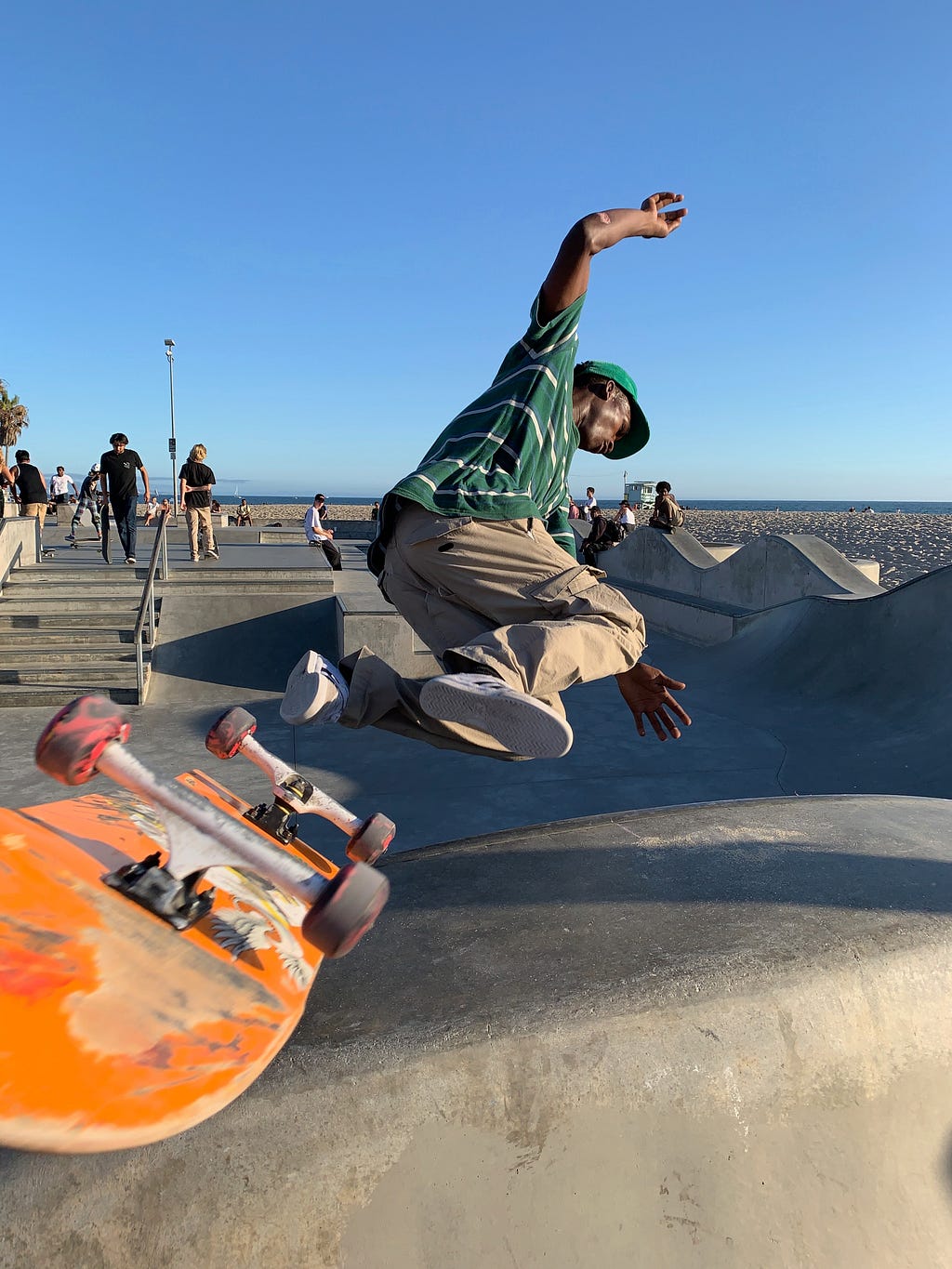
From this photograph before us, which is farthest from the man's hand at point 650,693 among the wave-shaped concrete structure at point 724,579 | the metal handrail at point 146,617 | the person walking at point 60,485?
the person walking at point 60,485

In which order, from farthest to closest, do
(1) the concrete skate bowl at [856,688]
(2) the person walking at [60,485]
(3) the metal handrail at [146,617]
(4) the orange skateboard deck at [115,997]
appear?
(2) the person walking at [60,485], (3) the metal handrail at [146,617], (1) the concrete skate bowl at [856,688], (4) the orange skateboard deck at [115,997]

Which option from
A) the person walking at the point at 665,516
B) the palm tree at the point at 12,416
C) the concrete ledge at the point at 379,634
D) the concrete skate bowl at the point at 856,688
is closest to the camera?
the concrete skate bowl at the point at 856,688

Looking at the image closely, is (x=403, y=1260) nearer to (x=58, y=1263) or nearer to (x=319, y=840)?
(x=58, y=1263)

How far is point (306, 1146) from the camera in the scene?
1.75m

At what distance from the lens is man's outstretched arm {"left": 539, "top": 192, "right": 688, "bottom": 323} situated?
2.52 meters

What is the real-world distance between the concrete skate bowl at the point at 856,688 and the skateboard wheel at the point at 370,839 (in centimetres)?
477

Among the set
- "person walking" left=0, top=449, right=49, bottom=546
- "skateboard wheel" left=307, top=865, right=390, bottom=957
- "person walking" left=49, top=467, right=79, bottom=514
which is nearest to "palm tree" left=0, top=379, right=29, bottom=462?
"person walking" left=49, top=467, right=79, bottom=514

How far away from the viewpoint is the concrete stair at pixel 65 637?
8703 mm

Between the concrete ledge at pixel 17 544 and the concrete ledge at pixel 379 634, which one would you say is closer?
the concrete ledge at pixel 379 634

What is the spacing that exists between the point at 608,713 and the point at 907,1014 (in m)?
6.32

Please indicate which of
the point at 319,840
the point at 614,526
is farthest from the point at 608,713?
the point at 614,526

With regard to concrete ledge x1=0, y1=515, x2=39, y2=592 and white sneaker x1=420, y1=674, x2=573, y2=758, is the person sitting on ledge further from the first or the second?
white sneaker x1=420, y1=674, x2=573, y2=758

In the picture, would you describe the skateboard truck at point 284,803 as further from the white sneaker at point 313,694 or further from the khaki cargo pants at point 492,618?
the khaki cargo pants at point 492,618

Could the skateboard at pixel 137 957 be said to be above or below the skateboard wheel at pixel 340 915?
below
